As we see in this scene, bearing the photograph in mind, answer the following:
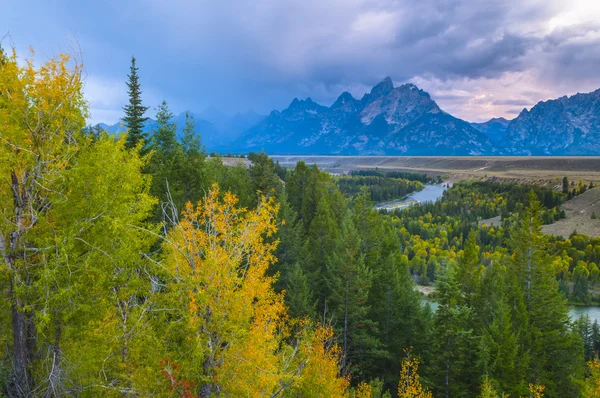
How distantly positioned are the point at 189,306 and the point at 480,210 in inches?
6482

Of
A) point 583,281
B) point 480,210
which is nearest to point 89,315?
point 583,281

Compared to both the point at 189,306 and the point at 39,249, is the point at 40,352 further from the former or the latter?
the point at 189,306

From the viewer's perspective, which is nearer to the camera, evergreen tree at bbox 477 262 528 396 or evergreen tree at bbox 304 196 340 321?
evergreen tree at bbox 477 262 528 396

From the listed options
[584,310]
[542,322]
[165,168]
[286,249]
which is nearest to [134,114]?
[165,168]

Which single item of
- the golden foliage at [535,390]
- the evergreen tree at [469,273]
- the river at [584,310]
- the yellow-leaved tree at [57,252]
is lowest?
→ the river at [584,310]

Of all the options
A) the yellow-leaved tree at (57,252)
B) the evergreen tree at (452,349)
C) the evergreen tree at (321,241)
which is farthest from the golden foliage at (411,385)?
the yellow-leaved tree at (57,252)

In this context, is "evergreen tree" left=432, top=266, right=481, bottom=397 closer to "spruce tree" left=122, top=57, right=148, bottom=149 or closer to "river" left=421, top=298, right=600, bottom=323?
"spruce tree" left=122, top=57, right=148, bottom=149

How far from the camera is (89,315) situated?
11.9 metres

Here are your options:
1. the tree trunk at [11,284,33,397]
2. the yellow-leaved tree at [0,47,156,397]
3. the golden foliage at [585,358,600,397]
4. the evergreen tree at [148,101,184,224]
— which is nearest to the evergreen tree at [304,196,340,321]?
the evergreen tree at [148,101,184,224]

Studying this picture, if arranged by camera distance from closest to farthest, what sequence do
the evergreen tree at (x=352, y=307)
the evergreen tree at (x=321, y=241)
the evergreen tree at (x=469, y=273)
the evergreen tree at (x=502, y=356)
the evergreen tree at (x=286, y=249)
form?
the evergreen tree at (x=502, y=356)
the evergreen tree at (x=352, y=307)
the evergreen tree at (x=286, y=249)
the evergreen tree at (x=469, y=273)
the evergreen tree at (x=321, y=241)

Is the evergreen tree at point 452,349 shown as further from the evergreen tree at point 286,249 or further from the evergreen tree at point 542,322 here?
the evergreen tree at point 286,249

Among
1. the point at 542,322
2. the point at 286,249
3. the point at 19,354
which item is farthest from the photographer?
the point at 286,249

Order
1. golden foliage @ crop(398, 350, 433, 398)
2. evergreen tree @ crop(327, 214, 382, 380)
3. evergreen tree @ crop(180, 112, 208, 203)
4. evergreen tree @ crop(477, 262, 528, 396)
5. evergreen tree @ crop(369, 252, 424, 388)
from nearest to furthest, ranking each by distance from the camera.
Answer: golden foliage @ crop(398, 350, 433, 398)
evergreen tree @ crop(477, 262, 528, 396)
evergreen tree @ crop(327, 214, 382, 380)
evergreen tree @ crop(180, 112, 208, 203)
evergreen tree @ crop(369, 252, 424, 388)

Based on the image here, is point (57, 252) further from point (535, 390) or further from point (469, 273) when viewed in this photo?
point (469, 273)
